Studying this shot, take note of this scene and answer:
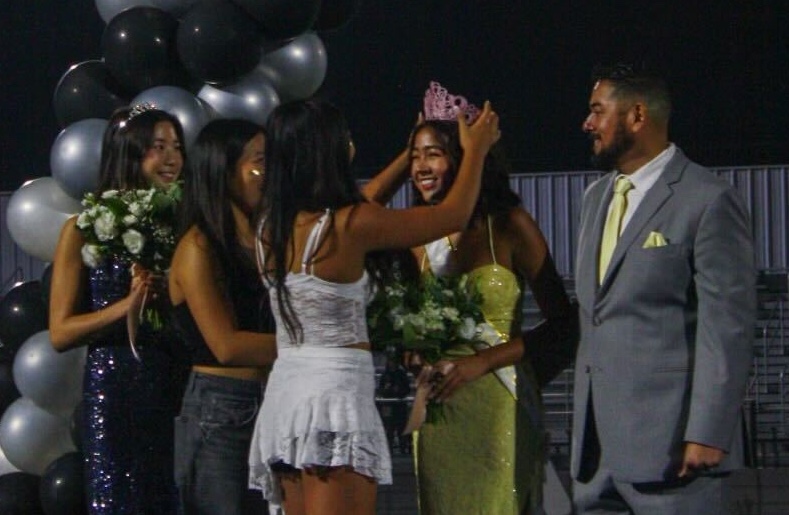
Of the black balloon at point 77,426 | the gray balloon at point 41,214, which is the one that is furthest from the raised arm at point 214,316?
the gray balloon at point 41,214

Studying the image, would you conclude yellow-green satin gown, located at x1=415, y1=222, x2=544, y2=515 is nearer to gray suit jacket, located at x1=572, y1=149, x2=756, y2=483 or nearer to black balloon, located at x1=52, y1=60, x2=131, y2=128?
gray suit jacket, located at x1=572, y1=149, x2=756, y2=483

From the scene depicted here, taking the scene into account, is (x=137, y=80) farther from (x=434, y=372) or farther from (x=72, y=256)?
(x=434, y=372)

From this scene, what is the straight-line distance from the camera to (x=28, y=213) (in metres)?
5.61

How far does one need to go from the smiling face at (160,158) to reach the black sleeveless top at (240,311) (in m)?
Answer: 0.64

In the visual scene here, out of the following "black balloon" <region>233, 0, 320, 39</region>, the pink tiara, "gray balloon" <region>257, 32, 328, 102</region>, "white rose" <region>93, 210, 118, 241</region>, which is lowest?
"white rose" <region>93, 210, 118, 241</region>

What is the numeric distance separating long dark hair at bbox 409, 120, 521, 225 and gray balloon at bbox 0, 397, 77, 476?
251 centimetres

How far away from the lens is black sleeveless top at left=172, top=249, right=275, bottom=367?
3.46m

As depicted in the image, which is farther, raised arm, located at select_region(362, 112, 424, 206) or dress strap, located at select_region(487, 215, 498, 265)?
raised arm, located at select_region(362, 112, 424, 206)

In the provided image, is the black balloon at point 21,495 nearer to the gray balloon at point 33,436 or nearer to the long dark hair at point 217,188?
the gray balloon at point 33,436

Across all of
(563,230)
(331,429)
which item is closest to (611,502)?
(331,429)

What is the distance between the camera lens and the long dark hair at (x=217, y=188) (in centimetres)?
344

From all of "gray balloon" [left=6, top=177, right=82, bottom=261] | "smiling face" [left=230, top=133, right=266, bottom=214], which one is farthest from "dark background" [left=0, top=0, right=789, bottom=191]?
"smiling face" [left=230, top=133, right=266, bottom=214]

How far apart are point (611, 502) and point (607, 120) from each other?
0.91m

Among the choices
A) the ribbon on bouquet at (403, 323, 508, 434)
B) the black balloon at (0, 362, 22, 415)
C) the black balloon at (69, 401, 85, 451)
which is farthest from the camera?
the black balloon at (0, 362, 22, 415)
